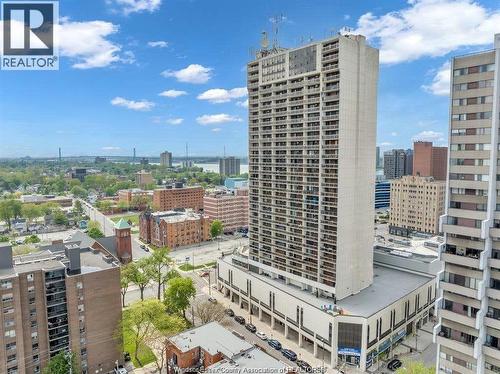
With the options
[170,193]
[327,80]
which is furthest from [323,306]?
[170,193]

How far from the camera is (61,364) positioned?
43.5 metres

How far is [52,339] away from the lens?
44.9 m

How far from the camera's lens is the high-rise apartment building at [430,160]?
17150cm

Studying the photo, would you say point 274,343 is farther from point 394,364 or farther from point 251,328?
point 394,364

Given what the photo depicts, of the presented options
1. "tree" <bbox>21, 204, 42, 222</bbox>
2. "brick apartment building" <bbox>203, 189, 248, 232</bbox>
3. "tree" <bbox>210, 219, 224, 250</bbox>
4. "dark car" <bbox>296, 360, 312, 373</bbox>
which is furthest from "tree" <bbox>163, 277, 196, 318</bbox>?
"tree" <bbox>21, 204, 42, 222</bbox>

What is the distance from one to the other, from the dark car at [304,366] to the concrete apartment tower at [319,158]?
11240mm

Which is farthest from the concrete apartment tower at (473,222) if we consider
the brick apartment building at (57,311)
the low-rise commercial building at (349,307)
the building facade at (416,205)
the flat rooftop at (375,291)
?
the building facade at (416,205)

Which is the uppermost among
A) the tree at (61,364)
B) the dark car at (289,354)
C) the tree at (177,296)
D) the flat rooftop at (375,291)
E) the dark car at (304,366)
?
the flat rooftop at (375,291)

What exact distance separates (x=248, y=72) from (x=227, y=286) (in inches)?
1738

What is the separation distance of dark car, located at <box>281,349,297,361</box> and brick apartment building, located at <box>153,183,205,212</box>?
117 meters

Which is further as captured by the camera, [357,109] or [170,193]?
[170,193]

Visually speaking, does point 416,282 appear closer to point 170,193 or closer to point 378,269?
point 378,269

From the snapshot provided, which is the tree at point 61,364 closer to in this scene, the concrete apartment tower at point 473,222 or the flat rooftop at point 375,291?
the flat rooftop at point 375,291

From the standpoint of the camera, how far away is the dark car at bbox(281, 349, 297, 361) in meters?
51.8
